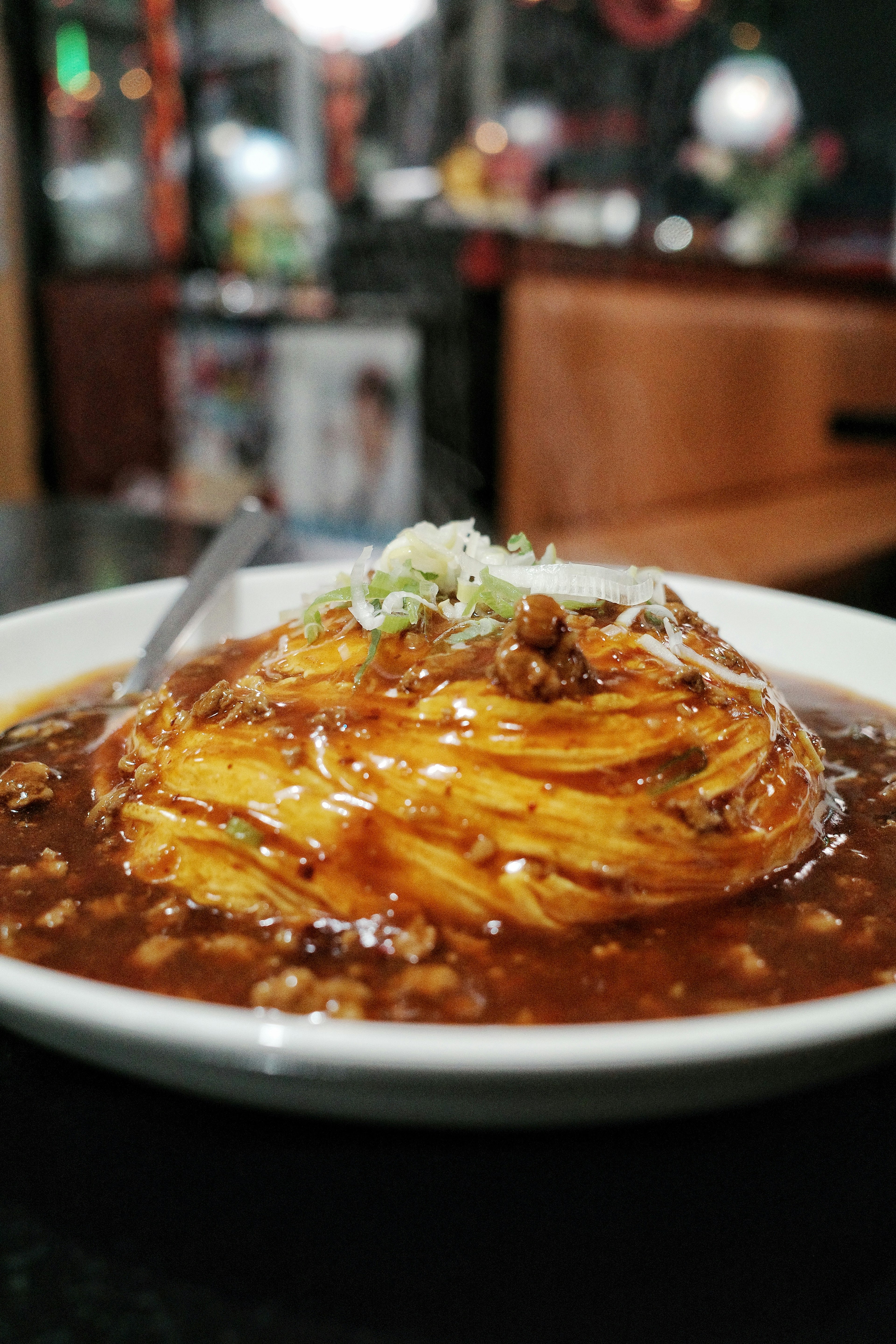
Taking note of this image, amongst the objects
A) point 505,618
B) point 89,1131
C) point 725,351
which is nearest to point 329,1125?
point 89,1131

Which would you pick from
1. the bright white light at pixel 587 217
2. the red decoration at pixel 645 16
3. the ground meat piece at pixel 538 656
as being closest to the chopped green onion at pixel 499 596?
the ground meat piece at pixel 538 656

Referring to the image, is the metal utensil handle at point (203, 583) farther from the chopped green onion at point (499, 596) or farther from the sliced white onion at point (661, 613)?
the sliced white onion at point (661, 613)

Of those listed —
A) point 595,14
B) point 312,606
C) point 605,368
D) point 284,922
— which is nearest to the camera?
point 284,922

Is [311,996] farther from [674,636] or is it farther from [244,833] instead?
[674,636]

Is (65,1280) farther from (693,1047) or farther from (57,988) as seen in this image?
(693,1047)

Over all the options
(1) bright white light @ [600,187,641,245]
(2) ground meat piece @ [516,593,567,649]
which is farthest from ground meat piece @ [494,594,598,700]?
(1) bright white light @ [600,187,641,245]

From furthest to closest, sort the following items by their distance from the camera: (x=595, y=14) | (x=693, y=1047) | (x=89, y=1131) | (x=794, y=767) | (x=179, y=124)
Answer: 1. (x=595, y=14)
2. (x=179, y=124)
3. (x=794, y=767)
4. (x=89, y=1131)
5. (x=693, y=1047)
